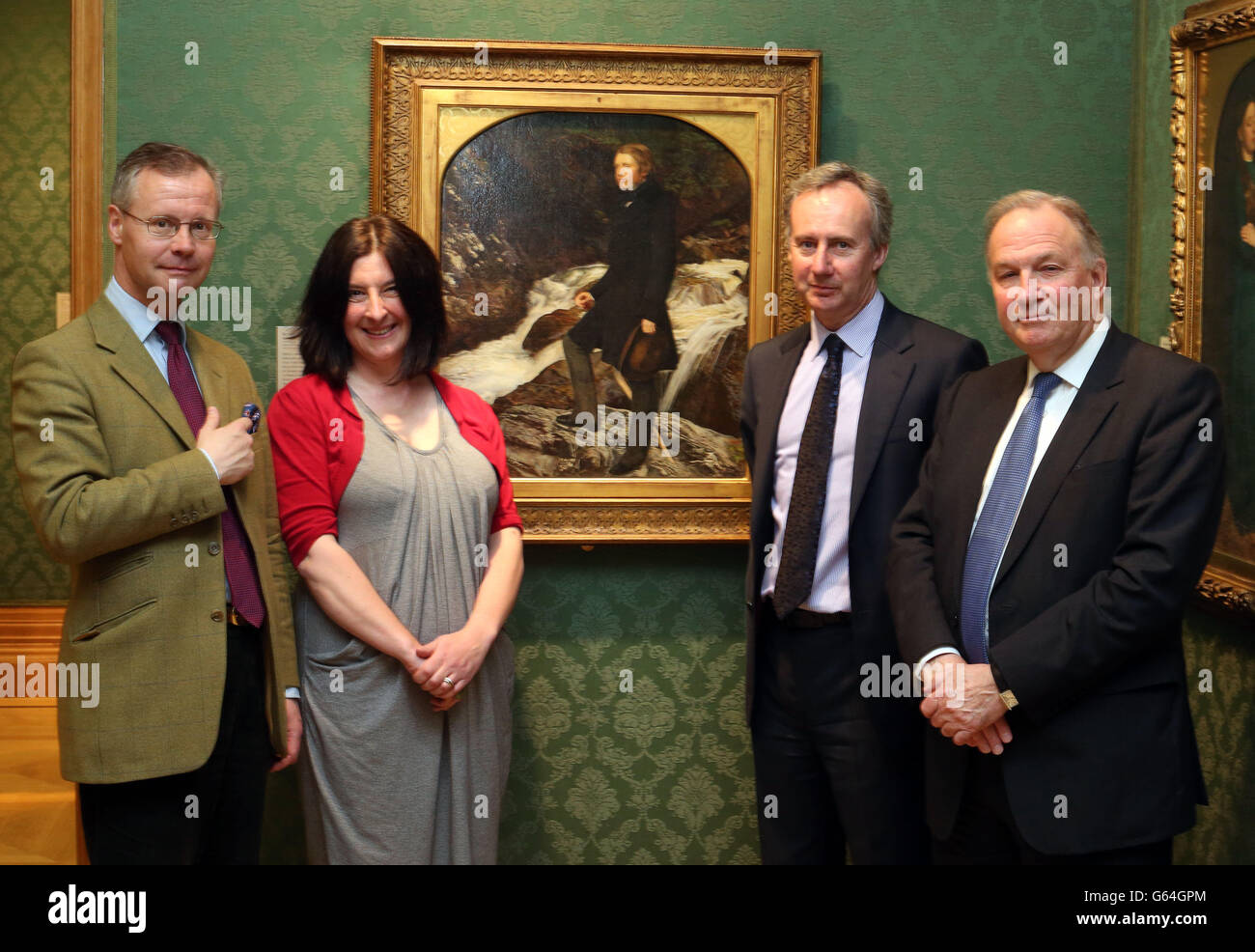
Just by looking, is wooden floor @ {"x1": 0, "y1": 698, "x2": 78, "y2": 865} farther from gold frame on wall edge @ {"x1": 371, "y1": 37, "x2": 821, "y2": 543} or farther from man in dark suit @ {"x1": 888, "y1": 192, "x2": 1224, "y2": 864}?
man in dark suit @ {"x1": 888, "y1": 192, "x2": 1224, "y2": 864}

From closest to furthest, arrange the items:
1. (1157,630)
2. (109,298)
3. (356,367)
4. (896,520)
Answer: (1157,630) < (109,298) < (896,520) < (356,367)

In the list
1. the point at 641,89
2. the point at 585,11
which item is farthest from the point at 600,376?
the point at 585,11

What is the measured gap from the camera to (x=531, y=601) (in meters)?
3.44

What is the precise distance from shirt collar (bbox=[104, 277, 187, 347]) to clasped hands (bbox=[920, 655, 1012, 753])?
1802 millimetres

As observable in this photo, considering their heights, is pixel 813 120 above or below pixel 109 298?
above

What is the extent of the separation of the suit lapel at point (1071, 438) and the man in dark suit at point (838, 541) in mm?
428

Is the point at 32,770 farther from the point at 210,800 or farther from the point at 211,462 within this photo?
the point at 211,462

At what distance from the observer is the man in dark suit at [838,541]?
2602mm

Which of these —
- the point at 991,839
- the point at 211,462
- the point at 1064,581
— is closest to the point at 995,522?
the point at 1064,581

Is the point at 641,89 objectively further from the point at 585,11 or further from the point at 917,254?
the point at 917,254

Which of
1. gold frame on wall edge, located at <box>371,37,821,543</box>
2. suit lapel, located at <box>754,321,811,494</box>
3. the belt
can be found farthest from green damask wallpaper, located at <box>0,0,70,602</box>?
the belt

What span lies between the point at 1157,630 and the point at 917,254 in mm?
1694

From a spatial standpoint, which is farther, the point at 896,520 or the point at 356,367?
the point at 356,367

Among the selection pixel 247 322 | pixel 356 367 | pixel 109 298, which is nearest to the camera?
pixel 109 298
